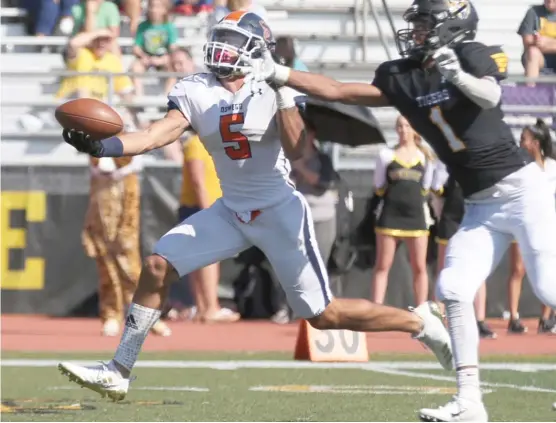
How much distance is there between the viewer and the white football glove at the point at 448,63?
19.4ft

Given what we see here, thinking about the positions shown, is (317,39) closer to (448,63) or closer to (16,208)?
(16,208)

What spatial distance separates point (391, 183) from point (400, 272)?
1.48 m

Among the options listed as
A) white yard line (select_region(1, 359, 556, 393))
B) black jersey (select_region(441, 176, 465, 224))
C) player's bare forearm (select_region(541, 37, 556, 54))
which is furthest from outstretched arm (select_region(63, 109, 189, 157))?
player's bare forearm (select_region(541, 37, 556, 54))

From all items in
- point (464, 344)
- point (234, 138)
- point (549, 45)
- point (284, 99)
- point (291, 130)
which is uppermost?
point (284, 99)

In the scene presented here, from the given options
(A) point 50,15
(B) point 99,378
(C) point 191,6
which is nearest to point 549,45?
(C) point 191,6

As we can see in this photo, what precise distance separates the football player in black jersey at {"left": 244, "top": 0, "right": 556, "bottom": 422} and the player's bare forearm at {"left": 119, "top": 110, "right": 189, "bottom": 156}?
583 mm

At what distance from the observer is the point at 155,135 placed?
20.4 ft

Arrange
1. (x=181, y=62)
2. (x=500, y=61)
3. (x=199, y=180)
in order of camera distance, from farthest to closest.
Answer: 1. (x=181, y=62)
2. (x=199, y=180)
3. (x=500, y=61)

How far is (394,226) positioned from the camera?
11.0 m

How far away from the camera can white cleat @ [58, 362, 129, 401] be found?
6.09 m

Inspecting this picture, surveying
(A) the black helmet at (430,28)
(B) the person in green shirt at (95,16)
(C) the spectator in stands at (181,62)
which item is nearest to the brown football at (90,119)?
(A) the black helmet at (430,28)

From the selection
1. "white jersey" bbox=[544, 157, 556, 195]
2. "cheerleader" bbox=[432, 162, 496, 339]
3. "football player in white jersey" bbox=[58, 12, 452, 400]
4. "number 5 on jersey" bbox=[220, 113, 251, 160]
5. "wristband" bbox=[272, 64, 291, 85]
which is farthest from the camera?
"cheerleader" bbox=[432, 162, 496, 339]

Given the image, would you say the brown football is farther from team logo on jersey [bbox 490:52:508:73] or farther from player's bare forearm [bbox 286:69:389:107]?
team logo on jersey [bbox 490:52:508:73]

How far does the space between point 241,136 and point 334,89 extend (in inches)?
19.4
